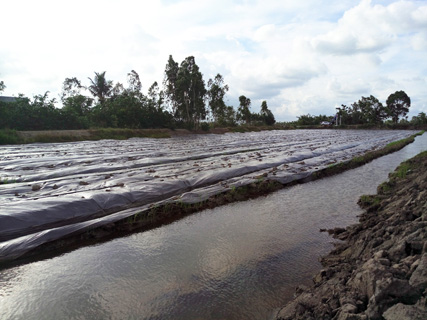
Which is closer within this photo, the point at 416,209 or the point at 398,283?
the point at 398,283

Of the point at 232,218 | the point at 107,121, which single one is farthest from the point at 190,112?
the point at 232,218

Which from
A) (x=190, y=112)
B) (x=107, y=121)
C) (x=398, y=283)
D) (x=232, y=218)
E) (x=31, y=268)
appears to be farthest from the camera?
(x=190, y=112)

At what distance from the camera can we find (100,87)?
35.7m

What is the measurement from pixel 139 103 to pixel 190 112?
7283 mm

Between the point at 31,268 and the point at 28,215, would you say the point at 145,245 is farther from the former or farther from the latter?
the point at 28,215

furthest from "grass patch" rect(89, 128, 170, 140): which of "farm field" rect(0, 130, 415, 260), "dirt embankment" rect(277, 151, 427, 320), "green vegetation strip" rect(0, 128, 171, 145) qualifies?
"dirt embankment" rect(277, 151, 427, 320)

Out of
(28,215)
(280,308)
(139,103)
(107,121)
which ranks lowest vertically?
(280,308)

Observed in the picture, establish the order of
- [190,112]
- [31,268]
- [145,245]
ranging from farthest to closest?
[190,112], [145,245], [31,268]

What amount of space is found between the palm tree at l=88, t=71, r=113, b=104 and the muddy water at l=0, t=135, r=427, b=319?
34738mm

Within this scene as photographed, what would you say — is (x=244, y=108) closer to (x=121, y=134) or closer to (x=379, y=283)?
(x=121, y=134)

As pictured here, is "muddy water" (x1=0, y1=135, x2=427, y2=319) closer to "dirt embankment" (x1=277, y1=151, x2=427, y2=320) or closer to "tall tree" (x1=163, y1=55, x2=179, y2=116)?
"dirt embankment" (x1=277, y1=151, x2=427, y2=320)

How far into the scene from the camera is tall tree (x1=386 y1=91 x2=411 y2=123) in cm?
5081

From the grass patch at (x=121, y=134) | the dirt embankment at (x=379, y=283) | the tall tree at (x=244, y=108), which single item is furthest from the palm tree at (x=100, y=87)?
the dirt embankment at (x=379, y=283)

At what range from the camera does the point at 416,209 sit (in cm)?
366
